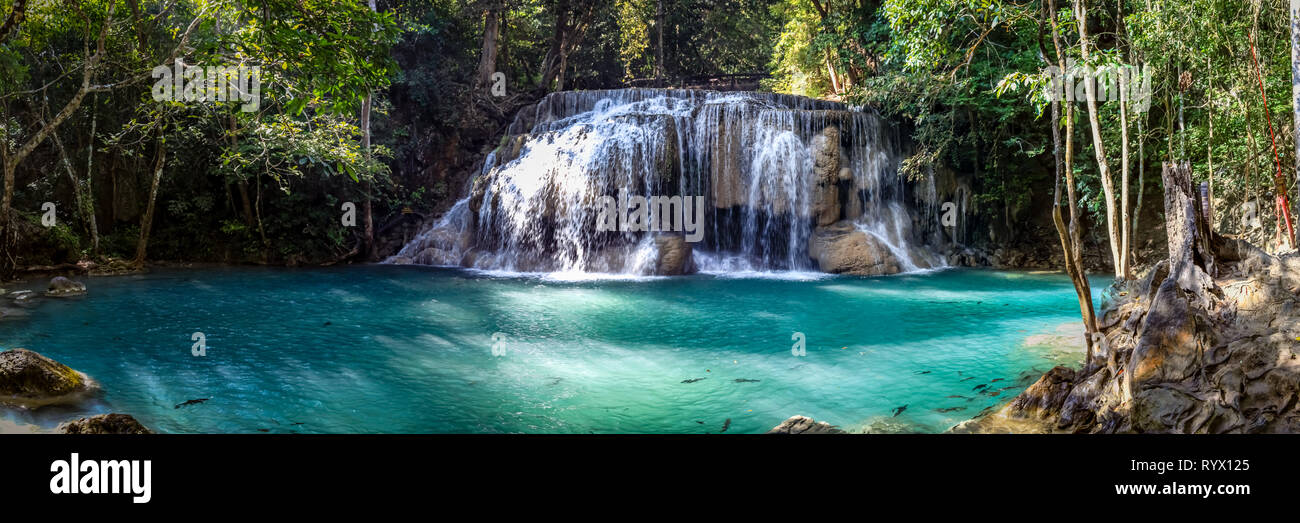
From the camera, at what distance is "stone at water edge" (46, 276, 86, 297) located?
1094 centimetres

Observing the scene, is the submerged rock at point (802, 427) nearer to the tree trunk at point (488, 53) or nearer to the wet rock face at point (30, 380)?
the wet rock face at point (30, 380)

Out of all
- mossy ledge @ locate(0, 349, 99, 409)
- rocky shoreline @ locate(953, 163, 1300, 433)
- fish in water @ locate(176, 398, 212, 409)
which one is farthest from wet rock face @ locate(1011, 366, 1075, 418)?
mossy ledge @ locate(0, 349, 99, 409)

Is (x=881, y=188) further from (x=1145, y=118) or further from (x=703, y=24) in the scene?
(x=703, y=24)

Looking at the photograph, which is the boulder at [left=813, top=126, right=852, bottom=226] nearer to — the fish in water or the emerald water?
the emerald water

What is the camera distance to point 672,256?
15.2 metres

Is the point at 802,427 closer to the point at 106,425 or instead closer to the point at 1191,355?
the point at 1191,355

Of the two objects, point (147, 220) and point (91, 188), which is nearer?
point (147, 220)

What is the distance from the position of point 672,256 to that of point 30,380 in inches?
437

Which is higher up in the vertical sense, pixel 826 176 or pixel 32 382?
pixel 826 176

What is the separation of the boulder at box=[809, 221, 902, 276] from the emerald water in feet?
6.54

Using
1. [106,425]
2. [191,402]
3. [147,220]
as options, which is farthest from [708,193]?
[106,425]
